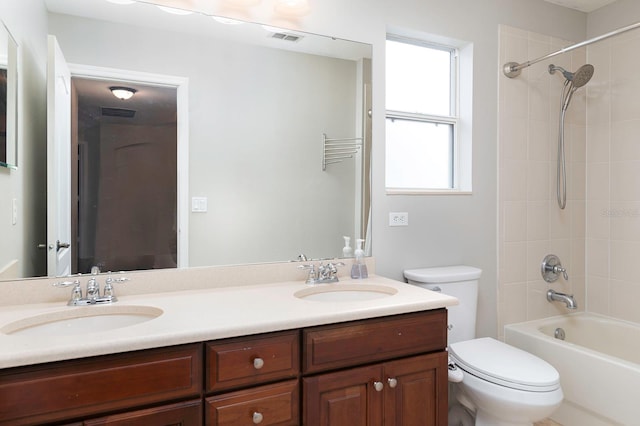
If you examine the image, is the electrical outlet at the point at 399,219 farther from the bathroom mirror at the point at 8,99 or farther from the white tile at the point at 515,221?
the bathroom mirror at the point at 8,99

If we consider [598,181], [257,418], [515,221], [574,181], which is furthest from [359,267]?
[598,181]

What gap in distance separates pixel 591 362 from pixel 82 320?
2340 mm

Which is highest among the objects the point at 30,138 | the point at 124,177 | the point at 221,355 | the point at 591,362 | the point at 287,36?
the point at 287,36

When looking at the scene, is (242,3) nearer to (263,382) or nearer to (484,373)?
(263,382)

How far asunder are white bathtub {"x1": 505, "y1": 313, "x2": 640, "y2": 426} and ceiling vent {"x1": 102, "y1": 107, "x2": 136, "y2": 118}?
2.37 metres

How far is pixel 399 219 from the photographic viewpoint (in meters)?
2.24

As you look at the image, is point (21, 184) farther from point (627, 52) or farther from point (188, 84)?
point (627, 52)

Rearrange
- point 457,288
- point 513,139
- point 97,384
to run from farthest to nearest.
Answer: point 513,139, point 457,288, point 97,384

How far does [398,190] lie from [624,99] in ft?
5.59

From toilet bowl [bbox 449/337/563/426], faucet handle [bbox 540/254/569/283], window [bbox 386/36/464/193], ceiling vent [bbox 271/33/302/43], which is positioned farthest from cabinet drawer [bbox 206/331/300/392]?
faucet handle [bbox 540/254/569/283]

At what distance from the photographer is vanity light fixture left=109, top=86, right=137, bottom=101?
1638mm

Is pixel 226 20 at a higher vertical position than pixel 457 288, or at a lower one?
higher

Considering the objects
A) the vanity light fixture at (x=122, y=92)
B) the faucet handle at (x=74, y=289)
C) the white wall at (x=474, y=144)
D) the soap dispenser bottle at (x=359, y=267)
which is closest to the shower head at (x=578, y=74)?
the white wall at (x=474, y=144)

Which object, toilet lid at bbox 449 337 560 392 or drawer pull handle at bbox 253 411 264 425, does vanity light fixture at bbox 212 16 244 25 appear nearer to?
drawer pull handle at bbox 253 411 264 425
